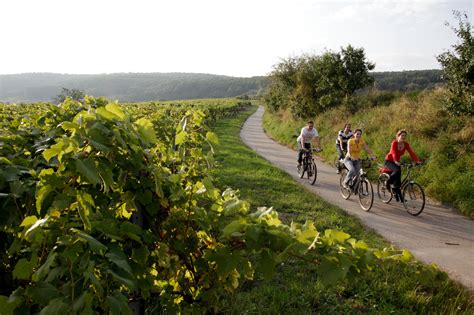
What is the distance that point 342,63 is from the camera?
73.9 ft

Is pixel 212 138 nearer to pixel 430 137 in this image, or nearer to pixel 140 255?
pixel 140 255

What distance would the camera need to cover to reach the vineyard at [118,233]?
Result: 1318 millimetres

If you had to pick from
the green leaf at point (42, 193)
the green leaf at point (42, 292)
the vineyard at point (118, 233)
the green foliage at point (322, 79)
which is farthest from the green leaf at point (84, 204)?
the green foliage at point (322, 79)

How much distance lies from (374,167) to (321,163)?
321 centimetres

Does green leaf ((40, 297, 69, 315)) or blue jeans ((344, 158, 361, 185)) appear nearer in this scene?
green leaf ((40, 297, 69, 315))

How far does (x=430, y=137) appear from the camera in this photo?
13422 millimetres

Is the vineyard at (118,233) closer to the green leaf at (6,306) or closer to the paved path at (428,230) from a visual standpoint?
→ the green leaf at (6,306)

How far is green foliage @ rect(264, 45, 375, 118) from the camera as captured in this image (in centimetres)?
2203

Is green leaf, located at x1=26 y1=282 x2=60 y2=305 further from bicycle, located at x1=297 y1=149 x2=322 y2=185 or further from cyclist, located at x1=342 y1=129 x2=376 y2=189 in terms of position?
bicycle, located at x1=297 y1=149 x2=322 y2=185

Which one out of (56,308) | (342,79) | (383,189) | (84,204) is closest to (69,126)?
(84,204)

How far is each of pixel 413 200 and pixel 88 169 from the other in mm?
9560

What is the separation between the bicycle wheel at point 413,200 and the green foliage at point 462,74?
17.1ft

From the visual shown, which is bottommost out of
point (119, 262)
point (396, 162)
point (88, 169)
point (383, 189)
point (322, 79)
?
point (383, 189)

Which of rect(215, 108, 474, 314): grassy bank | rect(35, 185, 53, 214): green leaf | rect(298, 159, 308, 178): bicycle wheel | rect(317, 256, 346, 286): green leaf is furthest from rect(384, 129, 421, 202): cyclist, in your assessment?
rect(35, 185, 53, 214): green leaf
